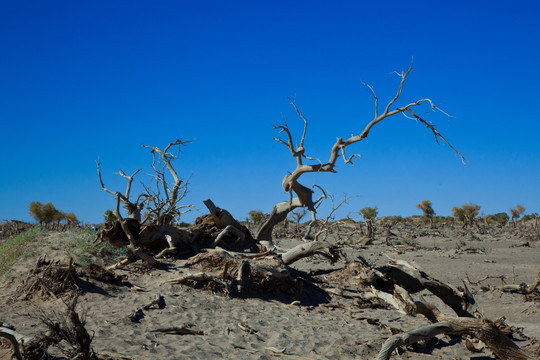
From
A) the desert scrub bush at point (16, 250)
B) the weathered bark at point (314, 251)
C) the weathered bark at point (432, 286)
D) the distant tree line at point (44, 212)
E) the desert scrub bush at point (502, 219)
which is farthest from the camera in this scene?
the desert scrub bush at point (502, 219)

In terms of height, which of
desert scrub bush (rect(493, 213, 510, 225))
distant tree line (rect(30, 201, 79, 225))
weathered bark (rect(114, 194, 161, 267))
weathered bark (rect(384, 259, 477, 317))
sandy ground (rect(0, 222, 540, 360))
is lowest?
sandy ground (rect(0, 222, 540, 360))

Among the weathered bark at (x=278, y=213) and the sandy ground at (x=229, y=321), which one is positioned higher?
the weathered bark at (x=278, y=213)

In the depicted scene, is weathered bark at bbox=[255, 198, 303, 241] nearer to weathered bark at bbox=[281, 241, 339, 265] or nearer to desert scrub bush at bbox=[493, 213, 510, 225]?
weathered bark at bbox=[281, 241, 339, 265]

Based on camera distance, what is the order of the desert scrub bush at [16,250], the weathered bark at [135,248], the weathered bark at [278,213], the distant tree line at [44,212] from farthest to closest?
the distant tree line at [44,212]
the weathered bark at [278,213]
the weathered bark at [135,248]
the desert scrub bush at [16,250]

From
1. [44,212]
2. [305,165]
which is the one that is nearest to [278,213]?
[305,165]

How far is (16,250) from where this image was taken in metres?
10.1

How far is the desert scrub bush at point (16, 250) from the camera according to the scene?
9633 mm

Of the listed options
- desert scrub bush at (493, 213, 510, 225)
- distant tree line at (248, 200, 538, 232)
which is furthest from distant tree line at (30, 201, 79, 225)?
desert scrub bush at (493, 213, 510, 225)

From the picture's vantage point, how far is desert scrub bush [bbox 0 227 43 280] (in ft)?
31.6

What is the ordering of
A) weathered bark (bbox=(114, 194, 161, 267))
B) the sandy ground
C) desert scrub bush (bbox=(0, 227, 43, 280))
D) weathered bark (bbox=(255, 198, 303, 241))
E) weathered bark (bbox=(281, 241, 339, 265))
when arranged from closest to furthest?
the sandy ground
desert scrub bush (bbox=(0, 227, 43, 280))
weathered bark (bbox=(114, 194, 161, 267))
weathered bark (bbox=(281, 241, 339, 265))
weathered bark (bbox=(255, 198, 303, 241))

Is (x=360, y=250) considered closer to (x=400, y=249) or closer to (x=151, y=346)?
(x=400, y=249)

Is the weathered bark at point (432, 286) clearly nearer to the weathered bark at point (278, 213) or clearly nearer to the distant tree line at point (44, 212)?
the weathered bark at point (278, 213)

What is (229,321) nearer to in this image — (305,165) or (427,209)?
(305,165)

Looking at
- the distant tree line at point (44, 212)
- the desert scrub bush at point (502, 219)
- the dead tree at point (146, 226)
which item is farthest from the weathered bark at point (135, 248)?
the desert scrub bush at point (502, 219)
